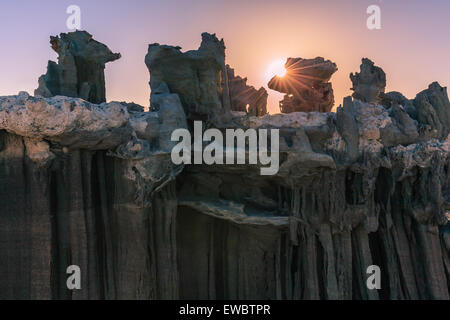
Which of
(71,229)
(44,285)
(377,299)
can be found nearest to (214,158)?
(71,229)

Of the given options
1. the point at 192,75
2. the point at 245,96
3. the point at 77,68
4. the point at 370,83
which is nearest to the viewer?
the point at 77,68

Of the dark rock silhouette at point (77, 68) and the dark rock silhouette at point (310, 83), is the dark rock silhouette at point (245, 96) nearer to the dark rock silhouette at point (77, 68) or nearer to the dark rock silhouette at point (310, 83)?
the dark rock silhouette at point (310, 83)

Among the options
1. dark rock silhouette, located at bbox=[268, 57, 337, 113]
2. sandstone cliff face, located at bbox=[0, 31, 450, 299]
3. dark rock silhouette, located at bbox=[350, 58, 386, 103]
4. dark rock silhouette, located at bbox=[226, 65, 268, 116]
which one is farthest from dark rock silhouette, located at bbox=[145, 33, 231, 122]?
dark rock silhouette, located at bbox=[350, 58, 386, 103]

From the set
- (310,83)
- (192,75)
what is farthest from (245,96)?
(192,75)

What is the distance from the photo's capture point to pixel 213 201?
8273 millimetres

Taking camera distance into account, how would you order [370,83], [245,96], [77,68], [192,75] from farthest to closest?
[245,96] < [370,83] < [192,75] < [77,68]

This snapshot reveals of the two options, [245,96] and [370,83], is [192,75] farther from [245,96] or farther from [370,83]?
[370,83]

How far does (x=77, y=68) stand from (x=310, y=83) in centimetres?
710

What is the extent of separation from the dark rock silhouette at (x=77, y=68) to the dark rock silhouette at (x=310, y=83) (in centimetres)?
573

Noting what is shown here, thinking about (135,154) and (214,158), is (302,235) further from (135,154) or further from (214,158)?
(135,154)

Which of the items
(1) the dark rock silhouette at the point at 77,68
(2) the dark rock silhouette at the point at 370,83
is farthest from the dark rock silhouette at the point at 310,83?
(1) the dark rock silhouette at the point at 77,68

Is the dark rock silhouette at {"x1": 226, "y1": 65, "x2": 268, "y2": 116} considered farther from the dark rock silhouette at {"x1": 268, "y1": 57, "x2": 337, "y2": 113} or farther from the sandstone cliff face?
the sandstone cliff face

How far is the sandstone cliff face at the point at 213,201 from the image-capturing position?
6148 millimetres

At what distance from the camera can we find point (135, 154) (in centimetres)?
690
